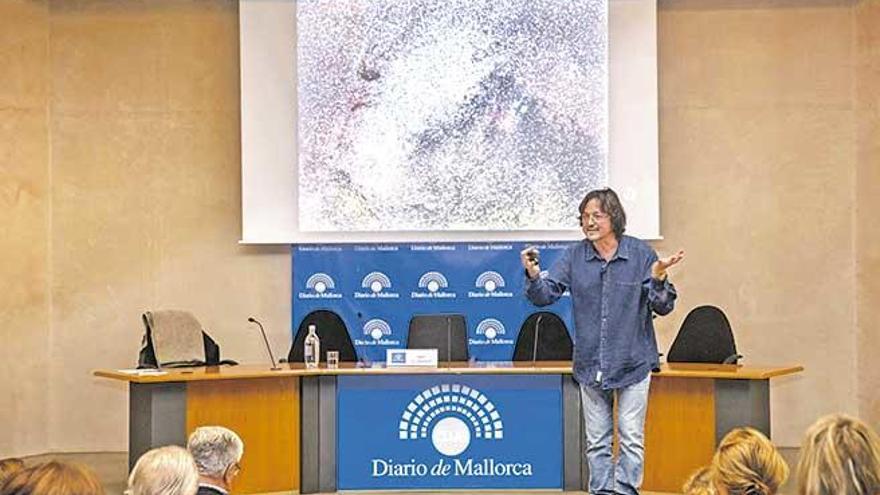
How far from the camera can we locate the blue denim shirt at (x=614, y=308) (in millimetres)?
5438

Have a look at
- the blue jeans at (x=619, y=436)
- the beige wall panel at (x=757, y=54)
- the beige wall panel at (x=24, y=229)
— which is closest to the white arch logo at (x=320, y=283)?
the beige wall panel at (x=24, y=229)

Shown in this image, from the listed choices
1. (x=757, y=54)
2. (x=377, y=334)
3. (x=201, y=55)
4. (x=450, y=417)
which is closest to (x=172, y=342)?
(x=450, y=417)

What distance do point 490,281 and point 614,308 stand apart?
3427mm

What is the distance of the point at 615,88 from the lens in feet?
29.0

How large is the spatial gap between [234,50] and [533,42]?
2.09 meters

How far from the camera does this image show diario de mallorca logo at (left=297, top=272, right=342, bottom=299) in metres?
8.93

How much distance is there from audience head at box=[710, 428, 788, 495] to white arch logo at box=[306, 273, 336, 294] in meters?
6.10

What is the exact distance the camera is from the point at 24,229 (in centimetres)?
909

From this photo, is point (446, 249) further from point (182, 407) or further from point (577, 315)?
point (577, 315)

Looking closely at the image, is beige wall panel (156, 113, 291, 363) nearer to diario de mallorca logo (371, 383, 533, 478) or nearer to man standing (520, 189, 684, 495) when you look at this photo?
diario de mallorca logo (371, 383, 533, 478)

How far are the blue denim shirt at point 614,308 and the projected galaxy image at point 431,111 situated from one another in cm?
330

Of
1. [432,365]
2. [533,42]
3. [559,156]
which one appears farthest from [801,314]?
[432,365]

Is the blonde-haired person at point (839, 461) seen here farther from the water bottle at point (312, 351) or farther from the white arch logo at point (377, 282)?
the white arch logo at point (377, 282)

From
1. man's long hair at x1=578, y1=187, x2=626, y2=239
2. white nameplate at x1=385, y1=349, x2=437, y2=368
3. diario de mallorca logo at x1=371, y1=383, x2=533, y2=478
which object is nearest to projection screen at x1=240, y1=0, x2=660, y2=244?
white nameplate at x1=385, y1=349, x2=437, y2=368
